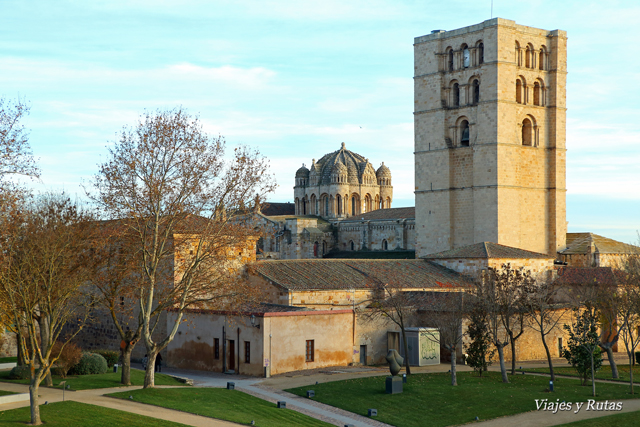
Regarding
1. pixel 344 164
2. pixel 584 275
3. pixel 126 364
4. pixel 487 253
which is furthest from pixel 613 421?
pixel 344 164

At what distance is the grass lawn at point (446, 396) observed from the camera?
88.9ft

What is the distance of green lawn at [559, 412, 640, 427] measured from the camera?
2558 cm

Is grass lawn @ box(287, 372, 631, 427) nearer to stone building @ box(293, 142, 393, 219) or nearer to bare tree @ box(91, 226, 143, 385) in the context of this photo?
bare tree @ box(91, 226, 143, 385)

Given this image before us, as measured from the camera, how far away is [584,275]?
159 ft

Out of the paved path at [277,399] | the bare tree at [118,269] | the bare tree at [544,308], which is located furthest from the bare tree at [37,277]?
the bare tree at [544,308]

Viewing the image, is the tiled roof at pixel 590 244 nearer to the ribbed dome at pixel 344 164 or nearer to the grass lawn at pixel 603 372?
the grass lawn at pixel 603 372

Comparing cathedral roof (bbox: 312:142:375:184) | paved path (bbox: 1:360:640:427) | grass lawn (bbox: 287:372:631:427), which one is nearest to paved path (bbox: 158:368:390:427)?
paved path (bbox: 1:360:640:427)

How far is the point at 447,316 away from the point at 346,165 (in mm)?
64247

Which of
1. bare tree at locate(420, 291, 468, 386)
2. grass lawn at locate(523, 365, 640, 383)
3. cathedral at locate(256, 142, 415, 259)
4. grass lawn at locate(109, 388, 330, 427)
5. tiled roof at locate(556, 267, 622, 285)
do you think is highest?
cathedral at locate(256, 142, 415, 259)

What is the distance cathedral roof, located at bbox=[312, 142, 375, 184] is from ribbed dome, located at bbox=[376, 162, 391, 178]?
1.58m

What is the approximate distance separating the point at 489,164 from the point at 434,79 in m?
8.59

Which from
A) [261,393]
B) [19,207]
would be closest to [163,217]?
[19,207]

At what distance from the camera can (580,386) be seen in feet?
106

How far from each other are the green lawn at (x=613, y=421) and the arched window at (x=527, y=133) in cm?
3503
